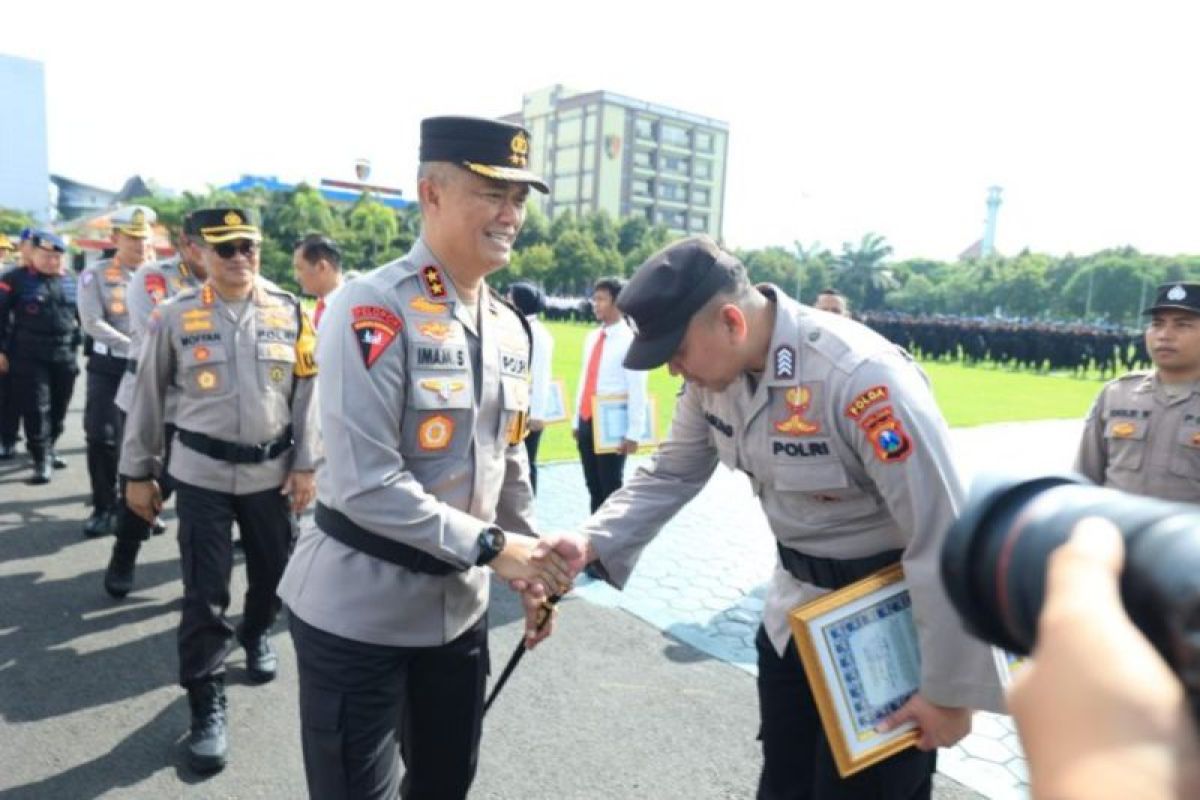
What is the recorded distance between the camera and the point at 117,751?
10.4 feet

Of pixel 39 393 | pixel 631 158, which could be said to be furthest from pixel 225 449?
pixel 631 158

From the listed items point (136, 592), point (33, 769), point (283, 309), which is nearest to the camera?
point (33, 769)

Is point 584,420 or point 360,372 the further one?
point 584,420

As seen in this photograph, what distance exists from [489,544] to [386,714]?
0.52 meters

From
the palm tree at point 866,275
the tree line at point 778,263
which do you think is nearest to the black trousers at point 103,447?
the tree line at point 778,263

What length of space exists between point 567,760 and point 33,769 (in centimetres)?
197

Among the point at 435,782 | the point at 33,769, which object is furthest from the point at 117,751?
the point at 435,782

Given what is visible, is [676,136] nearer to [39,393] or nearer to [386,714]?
[39,393]

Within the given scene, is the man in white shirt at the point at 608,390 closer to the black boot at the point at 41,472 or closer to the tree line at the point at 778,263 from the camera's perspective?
the black boot at the point at 41,472

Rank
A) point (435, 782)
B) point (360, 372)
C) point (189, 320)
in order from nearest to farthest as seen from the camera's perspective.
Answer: point (360, 372) < point (435, 782) < point (189, 320)

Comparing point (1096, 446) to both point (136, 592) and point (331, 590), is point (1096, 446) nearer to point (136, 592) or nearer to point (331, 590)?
point (331, 590)

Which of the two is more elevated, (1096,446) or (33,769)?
(1096,446)

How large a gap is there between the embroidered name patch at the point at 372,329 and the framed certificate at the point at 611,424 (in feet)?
12.3

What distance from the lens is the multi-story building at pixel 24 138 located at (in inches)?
Result: 4126
